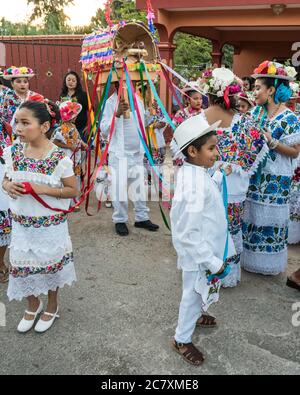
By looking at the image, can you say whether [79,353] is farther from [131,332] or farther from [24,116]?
[24,116]

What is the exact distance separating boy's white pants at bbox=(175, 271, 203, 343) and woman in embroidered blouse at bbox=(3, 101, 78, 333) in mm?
897

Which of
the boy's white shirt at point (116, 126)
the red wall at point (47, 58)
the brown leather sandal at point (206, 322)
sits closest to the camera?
the brown leather sandal at point (206, 322)

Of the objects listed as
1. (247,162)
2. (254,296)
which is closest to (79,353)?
(254,296)

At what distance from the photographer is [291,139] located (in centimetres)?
330

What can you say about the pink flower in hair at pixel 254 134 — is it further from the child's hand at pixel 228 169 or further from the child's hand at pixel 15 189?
the child's hand at pixel 15 189

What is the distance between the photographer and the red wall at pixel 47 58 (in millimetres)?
9328

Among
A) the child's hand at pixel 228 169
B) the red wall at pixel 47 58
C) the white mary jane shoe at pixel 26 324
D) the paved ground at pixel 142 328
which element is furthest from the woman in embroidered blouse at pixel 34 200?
the red wall at pixel 47 58

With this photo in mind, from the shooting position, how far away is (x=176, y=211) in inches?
89.5

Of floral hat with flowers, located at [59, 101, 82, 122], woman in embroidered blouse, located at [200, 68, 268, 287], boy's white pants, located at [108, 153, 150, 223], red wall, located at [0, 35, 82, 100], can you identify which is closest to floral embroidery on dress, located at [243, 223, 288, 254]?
woman in embroidered blouse, located at [200, 68, 268, 287]

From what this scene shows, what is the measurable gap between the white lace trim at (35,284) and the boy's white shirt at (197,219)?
93 centimetres

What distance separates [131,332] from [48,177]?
4.06 ft

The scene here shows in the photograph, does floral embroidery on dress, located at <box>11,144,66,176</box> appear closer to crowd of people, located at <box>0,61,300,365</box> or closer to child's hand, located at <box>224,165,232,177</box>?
crowd of people, located at <box>0,61,300,365</box>

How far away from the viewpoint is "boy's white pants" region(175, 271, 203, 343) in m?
2.41

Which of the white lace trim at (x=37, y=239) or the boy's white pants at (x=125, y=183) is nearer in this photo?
Answer: the white lace trim at (x=37, y=239)
